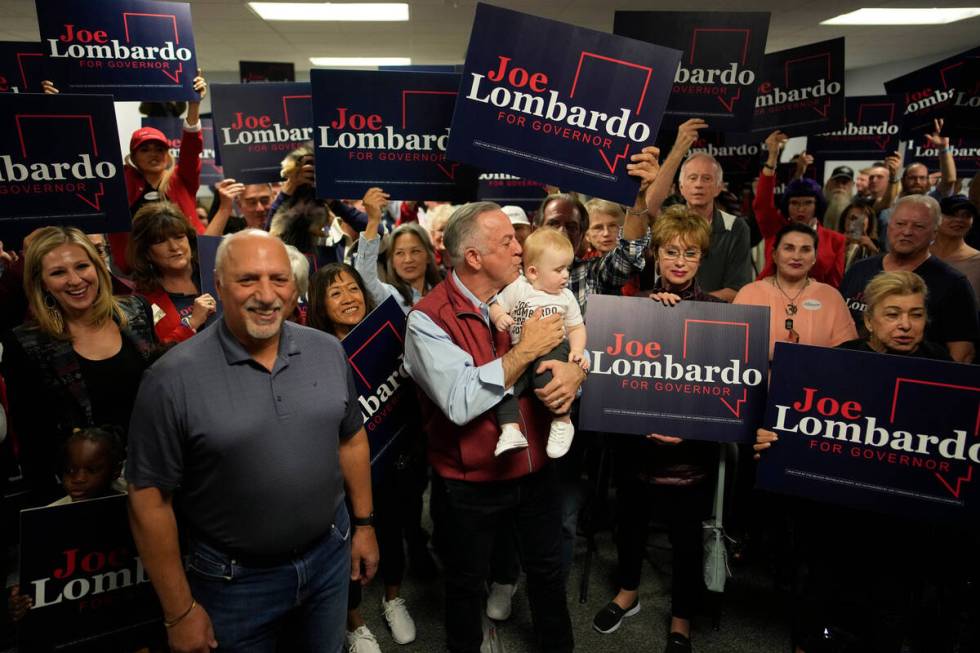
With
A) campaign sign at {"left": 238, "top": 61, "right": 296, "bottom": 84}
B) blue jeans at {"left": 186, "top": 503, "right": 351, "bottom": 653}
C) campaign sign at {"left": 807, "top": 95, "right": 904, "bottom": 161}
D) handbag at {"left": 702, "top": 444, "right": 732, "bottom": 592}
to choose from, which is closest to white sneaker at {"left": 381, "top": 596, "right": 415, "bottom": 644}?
blue jeans at {"left": 186, "top": 503, "right": 351, "bottom": 653}

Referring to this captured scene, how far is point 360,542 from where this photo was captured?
2.15 m

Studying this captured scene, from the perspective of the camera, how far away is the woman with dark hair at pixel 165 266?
2776mm

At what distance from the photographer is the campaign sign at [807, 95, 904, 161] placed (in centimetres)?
608

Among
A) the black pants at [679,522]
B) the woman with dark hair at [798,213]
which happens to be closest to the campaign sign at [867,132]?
the woman with dark hair at [798,213]

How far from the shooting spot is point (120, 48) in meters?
3.39

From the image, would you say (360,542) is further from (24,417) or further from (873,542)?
(873,542)

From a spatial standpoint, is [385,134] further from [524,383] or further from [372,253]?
[524,383]

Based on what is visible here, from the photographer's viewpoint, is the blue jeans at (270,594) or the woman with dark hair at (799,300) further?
the woman with dark hair at (799,300)

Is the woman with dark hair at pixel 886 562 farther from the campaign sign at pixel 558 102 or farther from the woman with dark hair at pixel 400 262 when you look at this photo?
the woman with dark hair at pixel 400 262

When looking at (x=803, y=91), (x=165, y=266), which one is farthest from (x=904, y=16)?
(x=165, y=266)

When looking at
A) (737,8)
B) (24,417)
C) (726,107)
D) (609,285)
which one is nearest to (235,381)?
(24,417)

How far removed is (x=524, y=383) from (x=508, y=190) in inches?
90.7

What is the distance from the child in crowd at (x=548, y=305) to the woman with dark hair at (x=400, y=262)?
90 cm

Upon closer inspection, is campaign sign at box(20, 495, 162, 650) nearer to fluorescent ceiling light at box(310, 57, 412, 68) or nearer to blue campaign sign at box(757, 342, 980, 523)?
blue campaign sign at box(757, 342, 980, 523)
